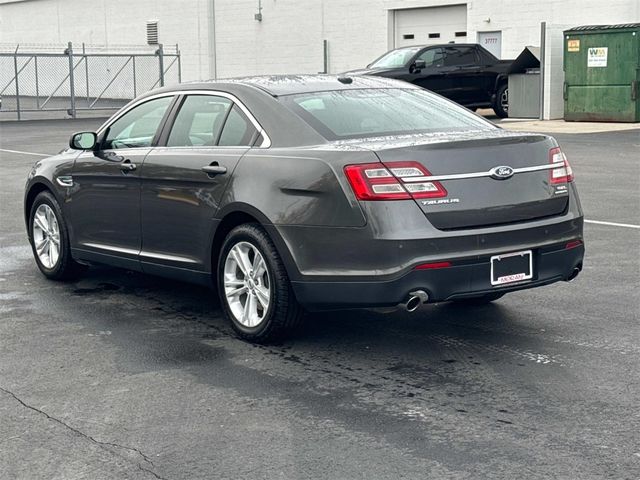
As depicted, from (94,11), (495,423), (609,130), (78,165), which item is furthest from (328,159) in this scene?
(94,11)

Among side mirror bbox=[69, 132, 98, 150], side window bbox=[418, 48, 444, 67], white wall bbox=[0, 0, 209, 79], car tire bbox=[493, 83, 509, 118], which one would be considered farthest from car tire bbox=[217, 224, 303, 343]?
white wall bbox=[0, 0, 209, 79]

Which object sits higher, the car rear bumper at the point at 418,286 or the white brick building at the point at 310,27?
the white brick building at the point at 310,27

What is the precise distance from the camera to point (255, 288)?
6.31 metres

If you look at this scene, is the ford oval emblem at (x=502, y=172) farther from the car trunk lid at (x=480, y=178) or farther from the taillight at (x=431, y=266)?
the taillight at (x=431, y=266)

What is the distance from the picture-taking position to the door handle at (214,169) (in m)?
6.46

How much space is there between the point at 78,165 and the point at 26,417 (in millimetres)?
3137

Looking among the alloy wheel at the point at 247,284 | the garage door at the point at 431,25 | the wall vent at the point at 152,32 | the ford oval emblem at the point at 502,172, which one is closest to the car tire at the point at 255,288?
the alloy wheel at the point at 247,284

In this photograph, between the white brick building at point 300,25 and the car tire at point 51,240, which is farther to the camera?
the white brick building at point 300,25

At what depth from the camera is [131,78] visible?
4206 centimetres

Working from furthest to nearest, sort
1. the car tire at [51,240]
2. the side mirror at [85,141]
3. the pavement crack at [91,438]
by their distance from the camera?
1. the car tire at [51,240]
2. the side mirror at [85,141]
3. the pavement crack at [91,438]

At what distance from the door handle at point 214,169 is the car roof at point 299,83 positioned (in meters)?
0.56

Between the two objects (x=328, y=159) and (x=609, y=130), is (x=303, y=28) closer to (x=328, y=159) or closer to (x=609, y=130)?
(x=609, y=130)

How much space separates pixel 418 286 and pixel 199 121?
213cm

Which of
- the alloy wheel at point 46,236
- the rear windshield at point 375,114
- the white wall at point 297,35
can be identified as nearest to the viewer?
the rear windshield at point 375,114
